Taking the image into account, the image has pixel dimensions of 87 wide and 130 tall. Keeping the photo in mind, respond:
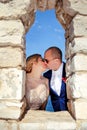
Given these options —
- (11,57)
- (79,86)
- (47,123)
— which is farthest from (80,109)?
(11,57)

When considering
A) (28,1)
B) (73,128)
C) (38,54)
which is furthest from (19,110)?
(38,54)

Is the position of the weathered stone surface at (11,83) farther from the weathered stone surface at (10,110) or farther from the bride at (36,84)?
the bride at (36,84)

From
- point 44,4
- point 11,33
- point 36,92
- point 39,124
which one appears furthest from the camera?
point 36,92

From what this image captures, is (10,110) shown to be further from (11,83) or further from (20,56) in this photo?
(20,56)

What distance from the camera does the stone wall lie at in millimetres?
2330

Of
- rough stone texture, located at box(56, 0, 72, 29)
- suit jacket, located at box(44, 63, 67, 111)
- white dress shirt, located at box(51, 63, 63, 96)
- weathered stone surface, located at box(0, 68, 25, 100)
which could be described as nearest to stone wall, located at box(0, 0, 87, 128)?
weathered stone surface, located at box(0, 68, 25, 100)

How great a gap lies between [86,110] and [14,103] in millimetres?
785

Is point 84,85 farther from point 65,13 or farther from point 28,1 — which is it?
point 28,1

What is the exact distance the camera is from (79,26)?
254 cm

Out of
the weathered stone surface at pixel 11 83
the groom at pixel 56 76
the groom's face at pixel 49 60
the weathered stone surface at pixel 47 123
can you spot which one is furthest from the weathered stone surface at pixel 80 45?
the groom's face at pixel 49 60

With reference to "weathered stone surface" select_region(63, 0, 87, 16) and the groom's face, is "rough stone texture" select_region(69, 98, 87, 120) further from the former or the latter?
the groom's face

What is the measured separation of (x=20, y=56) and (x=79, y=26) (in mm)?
785

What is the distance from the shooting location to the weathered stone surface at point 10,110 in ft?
7.50

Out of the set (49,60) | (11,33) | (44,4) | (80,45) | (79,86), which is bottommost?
(49,60)
